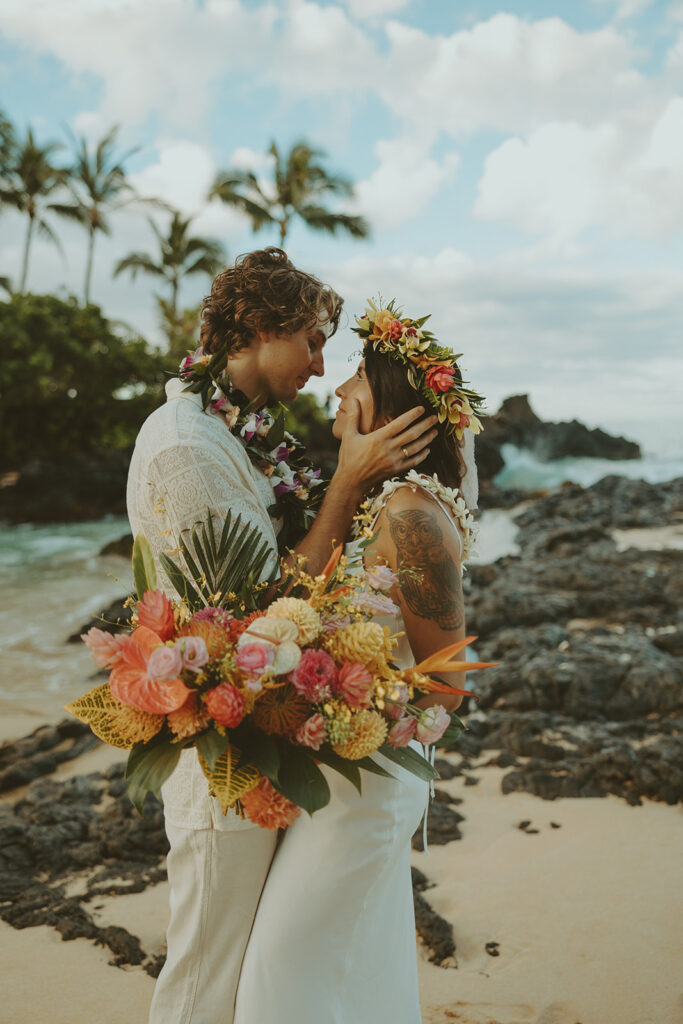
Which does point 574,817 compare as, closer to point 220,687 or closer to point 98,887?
point 98,887

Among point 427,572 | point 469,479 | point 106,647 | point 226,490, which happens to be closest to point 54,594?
point 469,479

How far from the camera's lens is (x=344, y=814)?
232cm

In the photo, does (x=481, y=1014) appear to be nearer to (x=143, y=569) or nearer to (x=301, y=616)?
(x=301, y=616)

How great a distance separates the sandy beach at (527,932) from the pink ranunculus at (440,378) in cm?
280

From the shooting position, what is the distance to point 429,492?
2.74 metres

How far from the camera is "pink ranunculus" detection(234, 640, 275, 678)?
181 centimetres

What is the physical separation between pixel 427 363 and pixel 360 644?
1.38 m

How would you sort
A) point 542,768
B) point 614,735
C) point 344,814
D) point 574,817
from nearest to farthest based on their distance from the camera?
point 344,814, point 574,817, point 542,768, point 614,735

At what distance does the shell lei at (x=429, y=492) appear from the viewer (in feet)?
8.93

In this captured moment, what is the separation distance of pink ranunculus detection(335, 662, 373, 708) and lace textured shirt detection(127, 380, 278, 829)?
70 cm

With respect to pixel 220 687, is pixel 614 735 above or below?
below

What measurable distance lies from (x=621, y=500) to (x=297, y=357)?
52.8ft

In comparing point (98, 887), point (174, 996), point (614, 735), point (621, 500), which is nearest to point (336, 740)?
point (174, 996)

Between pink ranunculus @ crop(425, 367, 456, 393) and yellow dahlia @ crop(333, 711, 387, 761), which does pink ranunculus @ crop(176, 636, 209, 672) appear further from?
pink ranunculus @ crop(425, 367, 456, 393)
